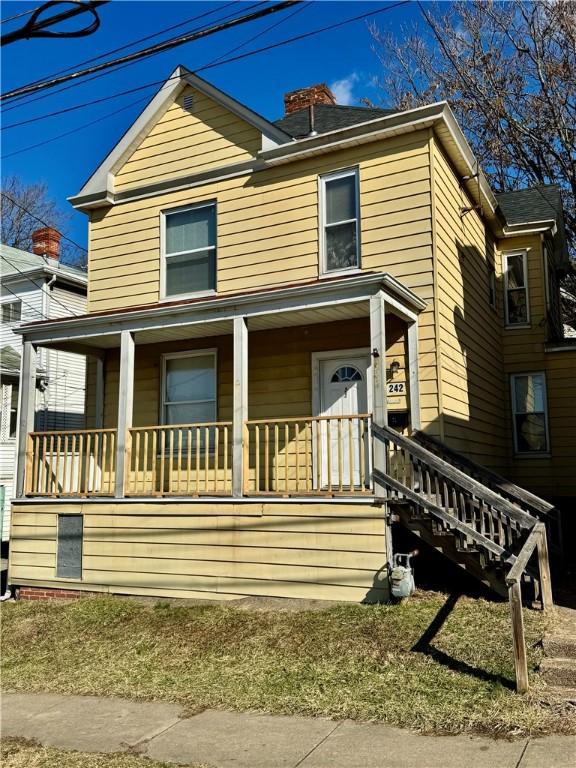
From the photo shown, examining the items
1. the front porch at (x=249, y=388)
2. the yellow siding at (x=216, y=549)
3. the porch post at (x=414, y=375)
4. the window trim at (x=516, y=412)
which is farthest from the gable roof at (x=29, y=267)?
the porch post at (x=414, y=375)

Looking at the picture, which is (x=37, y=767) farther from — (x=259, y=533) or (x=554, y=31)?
(x=554, y=31)

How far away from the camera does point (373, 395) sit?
28.5 ft

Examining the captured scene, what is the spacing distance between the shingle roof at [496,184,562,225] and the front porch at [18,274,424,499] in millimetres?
6327

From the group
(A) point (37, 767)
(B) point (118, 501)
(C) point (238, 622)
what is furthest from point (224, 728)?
(B) point (118, 501)

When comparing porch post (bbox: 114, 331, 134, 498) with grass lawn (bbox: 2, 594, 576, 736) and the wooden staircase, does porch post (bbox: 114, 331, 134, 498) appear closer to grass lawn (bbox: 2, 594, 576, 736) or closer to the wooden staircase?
grass lawn (bbox: 2, 594, 576, 736)

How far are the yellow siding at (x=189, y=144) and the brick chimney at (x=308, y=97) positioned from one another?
232cm

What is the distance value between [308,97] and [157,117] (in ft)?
10.3

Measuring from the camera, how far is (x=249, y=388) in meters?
11.3

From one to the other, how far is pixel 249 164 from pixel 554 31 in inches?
564

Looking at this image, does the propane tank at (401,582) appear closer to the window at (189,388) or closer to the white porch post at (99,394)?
the window at (189,388)

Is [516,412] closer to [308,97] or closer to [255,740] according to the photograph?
[308,97]

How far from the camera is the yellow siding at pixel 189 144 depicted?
12.1m

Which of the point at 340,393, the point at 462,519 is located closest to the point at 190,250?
the point at 340,393

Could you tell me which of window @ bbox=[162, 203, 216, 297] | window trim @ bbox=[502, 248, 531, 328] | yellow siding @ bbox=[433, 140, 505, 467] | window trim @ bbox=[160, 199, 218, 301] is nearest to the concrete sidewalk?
yellow siding @ bbox=[433, 140, 505, 467]
